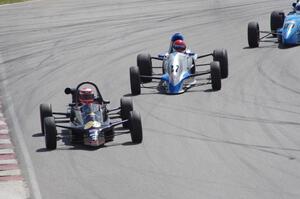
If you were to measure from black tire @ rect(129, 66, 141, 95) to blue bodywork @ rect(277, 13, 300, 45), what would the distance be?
6.35 m

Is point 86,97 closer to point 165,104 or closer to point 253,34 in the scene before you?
point 165,104

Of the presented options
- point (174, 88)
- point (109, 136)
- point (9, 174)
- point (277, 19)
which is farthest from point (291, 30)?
point (9, 174)

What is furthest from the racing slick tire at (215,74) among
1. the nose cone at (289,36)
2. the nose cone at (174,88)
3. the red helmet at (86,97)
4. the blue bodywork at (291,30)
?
the nose cone at (289,36)

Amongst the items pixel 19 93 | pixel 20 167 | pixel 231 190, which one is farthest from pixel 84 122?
pixel 19 93

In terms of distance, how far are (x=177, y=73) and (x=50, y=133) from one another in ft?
17.5

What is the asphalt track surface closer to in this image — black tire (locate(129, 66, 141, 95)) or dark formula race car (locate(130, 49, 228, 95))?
dark formula race car (locate(130, 49, 228, 95))

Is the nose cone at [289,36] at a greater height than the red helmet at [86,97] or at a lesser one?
lesser

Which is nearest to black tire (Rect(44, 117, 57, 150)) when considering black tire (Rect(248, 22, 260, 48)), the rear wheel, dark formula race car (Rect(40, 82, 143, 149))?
dark formula race car (Rect(40, 82, 143, 149))

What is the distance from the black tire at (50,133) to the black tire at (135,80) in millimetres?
4795

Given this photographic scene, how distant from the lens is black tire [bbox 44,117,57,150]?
16562 millimetres

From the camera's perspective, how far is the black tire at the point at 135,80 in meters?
21.2

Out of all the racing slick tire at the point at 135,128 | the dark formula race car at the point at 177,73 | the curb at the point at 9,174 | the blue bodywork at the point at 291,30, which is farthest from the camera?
the blue bodywork at the point at 291,30

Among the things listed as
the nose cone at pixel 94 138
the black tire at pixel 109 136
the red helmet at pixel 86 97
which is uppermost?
the red helmet at pixel 86 97

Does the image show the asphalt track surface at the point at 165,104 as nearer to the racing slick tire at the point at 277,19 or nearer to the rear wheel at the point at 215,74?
the rear wheel at the point at 215,74
